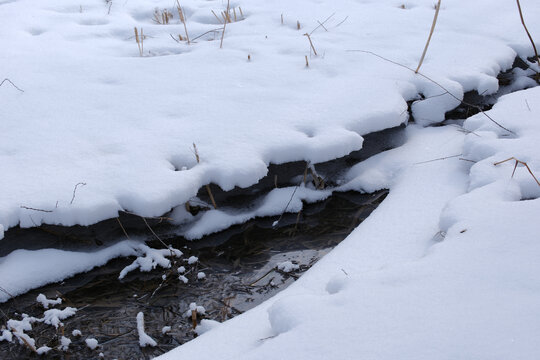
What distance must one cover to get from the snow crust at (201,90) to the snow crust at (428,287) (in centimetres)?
70

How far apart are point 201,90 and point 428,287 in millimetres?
2232

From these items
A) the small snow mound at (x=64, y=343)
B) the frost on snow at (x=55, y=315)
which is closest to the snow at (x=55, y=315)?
the frost on snow at (x=55, y=315)

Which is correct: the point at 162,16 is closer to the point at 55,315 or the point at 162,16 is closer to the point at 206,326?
the point at 55,315

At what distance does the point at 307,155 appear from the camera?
8.79 ft

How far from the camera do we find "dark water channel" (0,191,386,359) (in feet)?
6.48

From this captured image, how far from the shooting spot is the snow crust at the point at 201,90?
244cm

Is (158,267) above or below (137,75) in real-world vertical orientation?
below

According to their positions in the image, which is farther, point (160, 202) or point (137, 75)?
point (137, 75)

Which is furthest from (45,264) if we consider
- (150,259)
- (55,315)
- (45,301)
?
(150,259)

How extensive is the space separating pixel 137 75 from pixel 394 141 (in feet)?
6.09

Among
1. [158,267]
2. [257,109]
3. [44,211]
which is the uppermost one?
[257,109]

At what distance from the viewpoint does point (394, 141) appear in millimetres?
3125

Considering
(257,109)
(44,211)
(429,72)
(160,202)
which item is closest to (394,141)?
(429,72)

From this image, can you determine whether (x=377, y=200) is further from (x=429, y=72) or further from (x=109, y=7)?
(x=109, y=7)
